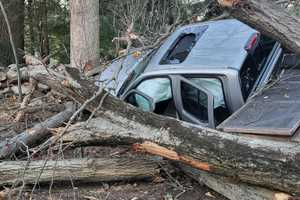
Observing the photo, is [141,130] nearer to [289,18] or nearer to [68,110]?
[289,18]

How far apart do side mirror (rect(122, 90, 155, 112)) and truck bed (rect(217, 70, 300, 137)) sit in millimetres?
1211

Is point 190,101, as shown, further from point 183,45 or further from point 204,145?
point 204,145

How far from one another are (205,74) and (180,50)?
38.3 inches

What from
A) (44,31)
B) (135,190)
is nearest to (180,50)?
(135,190)

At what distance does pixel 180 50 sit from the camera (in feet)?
21.6

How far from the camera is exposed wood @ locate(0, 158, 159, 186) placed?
5.37 meters

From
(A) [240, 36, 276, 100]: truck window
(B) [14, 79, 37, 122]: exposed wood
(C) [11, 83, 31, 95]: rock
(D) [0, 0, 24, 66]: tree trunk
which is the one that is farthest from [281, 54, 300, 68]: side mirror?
(D) [0, 0, 24, 66]: tree trunk

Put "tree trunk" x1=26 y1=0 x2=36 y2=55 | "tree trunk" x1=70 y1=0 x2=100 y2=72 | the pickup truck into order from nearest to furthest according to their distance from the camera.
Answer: the pickup truck → "tree trunk" x1=70 y1=0 x2=100 y2=72 → "tree trunk" x1=26 y1=0 x2=36 y2=55

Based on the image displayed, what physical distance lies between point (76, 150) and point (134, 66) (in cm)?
153

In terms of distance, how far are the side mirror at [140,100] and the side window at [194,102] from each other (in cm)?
44

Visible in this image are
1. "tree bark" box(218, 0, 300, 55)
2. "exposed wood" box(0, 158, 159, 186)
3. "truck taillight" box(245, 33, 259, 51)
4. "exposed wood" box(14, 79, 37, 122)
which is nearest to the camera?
"tree bark" box(218, 0, 300, 55)

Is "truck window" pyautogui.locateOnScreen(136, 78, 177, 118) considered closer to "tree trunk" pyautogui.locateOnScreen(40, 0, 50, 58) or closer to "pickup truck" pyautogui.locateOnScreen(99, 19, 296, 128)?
"pickup truck" pyautogui.locateOnScreen(99, 19, 296, 128)

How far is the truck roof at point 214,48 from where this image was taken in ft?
19.1

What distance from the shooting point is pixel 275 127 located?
4.74m
